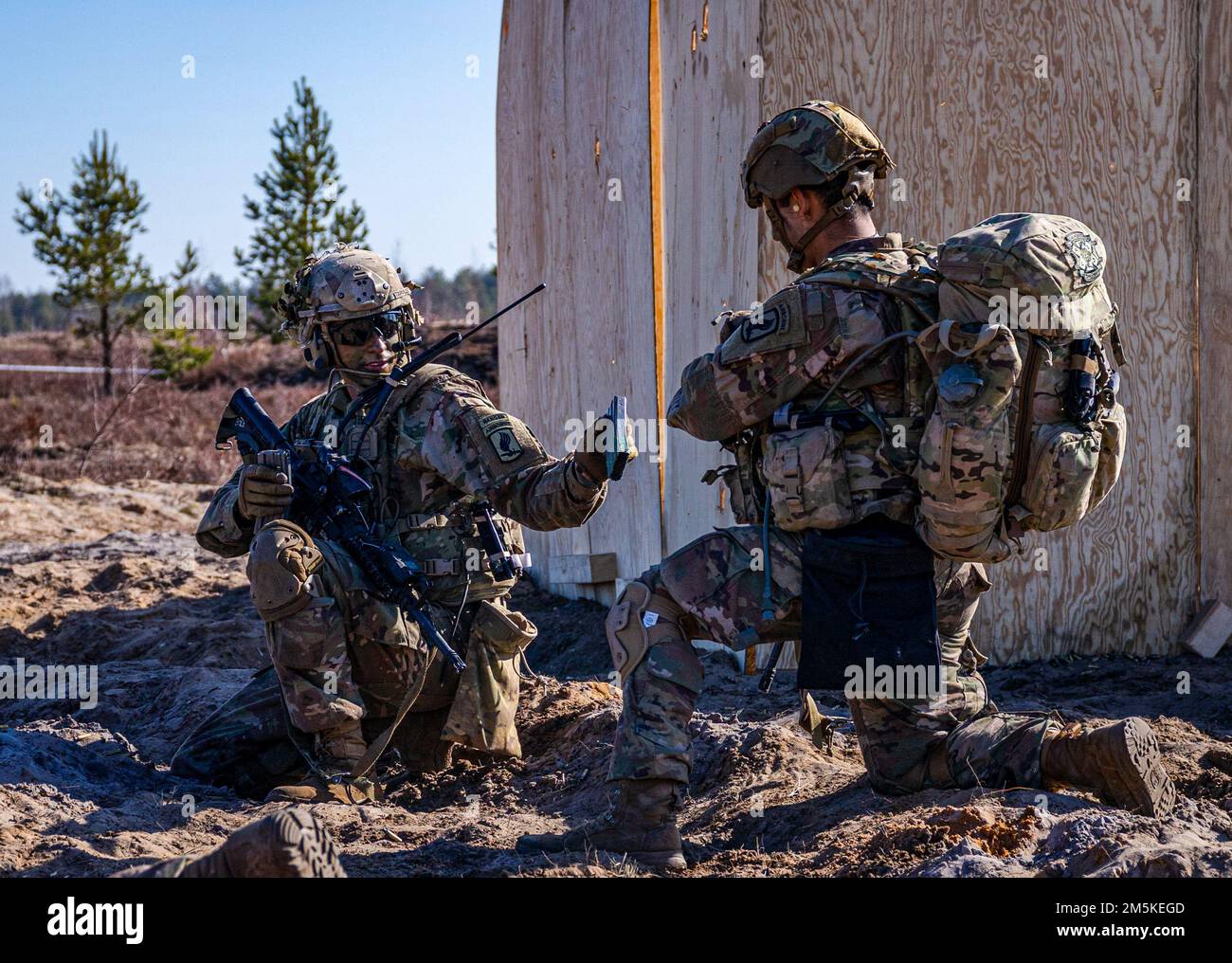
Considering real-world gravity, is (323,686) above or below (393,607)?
below

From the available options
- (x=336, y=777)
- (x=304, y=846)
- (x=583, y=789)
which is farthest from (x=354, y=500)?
(x=304, y=846)

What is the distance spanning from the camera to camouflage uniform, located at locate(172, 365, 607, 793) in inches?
180

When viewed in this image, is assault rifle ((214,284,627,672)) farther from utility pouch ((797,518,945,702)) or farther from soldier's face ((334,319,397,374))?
utility pouch ((797,518,945,702))

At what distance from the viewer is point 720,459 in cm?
620

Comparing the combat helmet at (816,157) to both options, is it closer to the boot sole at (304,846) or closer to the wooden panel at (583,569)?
the boot sole at (304,846)

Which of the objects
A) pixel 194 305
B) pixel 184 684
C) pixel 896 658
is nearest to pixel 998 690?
pixel 896 658

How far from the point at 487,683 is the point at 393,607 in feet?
1.55

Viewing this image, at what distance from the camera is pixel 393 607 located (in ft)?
15.4

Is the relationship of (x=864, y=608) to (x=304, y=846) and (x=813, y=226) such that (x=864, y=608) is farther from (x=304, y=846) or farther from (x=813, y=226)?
(x=304, y=846)

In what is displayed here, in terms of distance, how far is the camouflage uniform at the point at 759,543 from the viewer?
354 centimetres

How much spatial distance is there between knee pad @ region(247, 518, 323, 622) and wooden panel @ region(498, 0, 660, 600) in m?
2.77

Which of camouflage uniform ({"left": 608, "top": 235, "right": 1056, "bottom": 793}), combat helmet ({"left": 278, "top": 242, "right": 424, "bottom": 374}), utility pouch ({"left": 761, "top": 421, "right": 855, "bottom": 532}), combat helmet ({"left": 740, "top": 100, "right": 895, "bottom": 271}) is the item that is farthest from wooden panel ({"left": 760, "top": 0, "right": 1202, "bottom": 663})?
utility pouch ({"left": 761, "top": 421, "right": 855, "bottom": 532})

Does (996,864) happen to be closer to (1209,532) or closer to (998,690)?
(998,690)

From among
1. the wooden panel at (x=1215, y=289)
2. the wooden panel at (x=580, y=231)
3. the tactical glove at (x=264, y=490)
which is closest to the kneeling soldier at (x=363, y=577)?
the tactical glove at (x=264, y=490)
